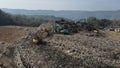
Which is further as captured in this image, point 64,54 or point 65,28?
point 65,28

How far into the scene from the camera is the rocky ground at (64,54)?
21.0 m

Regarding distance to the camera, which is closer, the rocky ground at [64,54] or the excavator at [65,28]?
the rocky ground at [64,54]

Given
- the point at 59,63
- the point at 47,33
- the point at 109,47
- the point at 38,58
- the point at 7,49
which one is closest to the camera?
the point at 59,63

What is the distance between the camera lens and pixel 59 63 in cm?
2098

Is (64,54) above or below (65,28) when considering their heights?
below

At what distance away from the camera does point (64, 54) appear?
22.9 meters

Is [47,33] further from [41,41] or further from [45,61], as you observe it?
[45,61]

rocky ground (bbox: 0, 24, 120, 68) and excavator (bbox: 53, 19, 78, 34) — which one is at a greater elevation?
excavator (bbox: 53, 19, 78, 34)

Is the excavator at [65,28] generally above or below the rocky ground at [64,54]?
above

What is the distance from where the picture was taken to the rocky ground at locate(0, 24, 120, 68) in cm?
2097

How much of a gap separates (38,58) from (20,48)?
161 inches

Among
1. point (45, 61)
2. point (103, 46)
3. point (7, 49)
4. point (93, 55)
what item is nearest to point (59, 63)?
point (45, 61)

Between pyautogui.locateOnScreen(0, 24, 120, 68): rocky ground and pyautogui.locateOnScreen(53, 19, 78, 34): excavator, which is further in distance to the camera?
pyautogui.locateOnScreen(53, 19, 78, 34): excavator

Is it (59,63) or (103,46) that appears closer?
(59,63)
